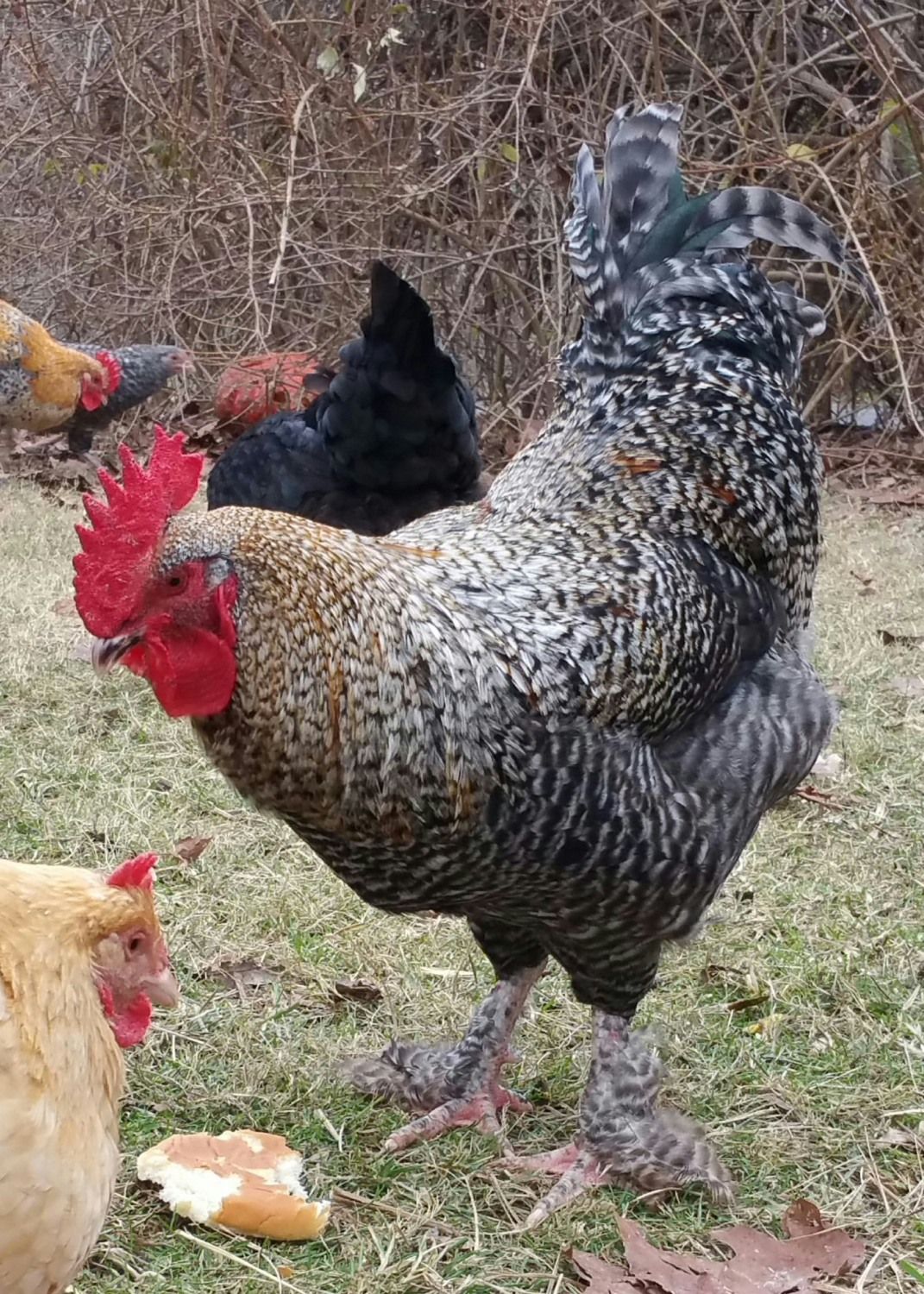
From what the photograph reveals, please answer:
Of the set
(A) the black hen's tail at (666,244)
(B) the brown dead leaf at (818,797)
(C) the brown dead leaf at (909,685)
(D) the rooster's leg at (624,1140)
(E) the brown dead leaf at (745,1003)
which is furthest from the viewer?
(C) the brown dead leaf at (909,685)

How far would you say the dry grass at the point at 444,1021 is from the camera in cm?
262

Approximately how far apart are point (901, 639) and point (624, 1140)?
3.63 m

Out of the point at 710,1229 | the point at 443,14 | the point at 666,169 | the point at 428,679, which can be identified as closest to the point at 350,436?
the point at 666,169

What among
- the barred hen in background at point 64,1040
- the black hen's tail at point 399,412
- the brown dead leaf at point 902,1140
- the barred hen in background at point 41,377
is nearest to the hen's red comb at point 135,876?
the barred hen in background at point 64,1040

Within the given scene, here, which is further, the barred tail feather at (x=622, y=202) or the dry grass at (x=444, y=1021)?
the barred tail feather at (x=622, y=202)

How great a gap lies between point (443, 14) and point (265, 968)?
704cm

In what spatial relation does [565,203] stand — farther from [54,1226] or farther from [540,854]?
[54,1226]

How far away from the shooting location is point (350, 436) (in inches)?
200

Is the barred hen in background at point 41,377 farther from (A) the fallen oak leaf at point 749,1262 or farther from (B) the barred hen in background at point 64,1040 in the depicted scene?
(A) the fallen oak leaf at point 749,1262

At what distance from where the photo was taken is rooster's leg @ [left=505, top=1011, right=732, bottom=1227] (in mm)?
2820

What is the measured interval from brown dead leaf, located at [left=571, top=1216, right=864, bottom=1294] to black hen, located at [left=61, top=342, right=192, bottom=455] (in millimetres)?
7219

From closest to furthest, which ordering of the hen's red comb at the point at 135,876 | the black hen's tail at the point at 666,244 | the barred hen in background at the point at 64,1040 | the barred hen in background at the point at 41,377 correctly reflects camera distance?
1. the barred hen in background at the point at 64,1040
2. the hen's red comb at the point at 135,876
3. the black hen's tail at the point at 666,244
4. the barred hen in background at the point at 41,377

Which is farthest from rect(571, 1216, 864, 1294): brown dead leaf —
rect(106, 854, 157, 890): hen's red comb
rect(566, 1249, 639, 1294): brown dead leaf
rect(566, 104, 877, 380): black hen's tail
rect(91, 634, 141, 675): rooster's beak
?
rect(566, 104, 877, 380): black hen's tail

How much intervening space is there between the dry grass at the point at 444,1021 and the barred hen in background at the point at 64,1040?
1.91 feet
